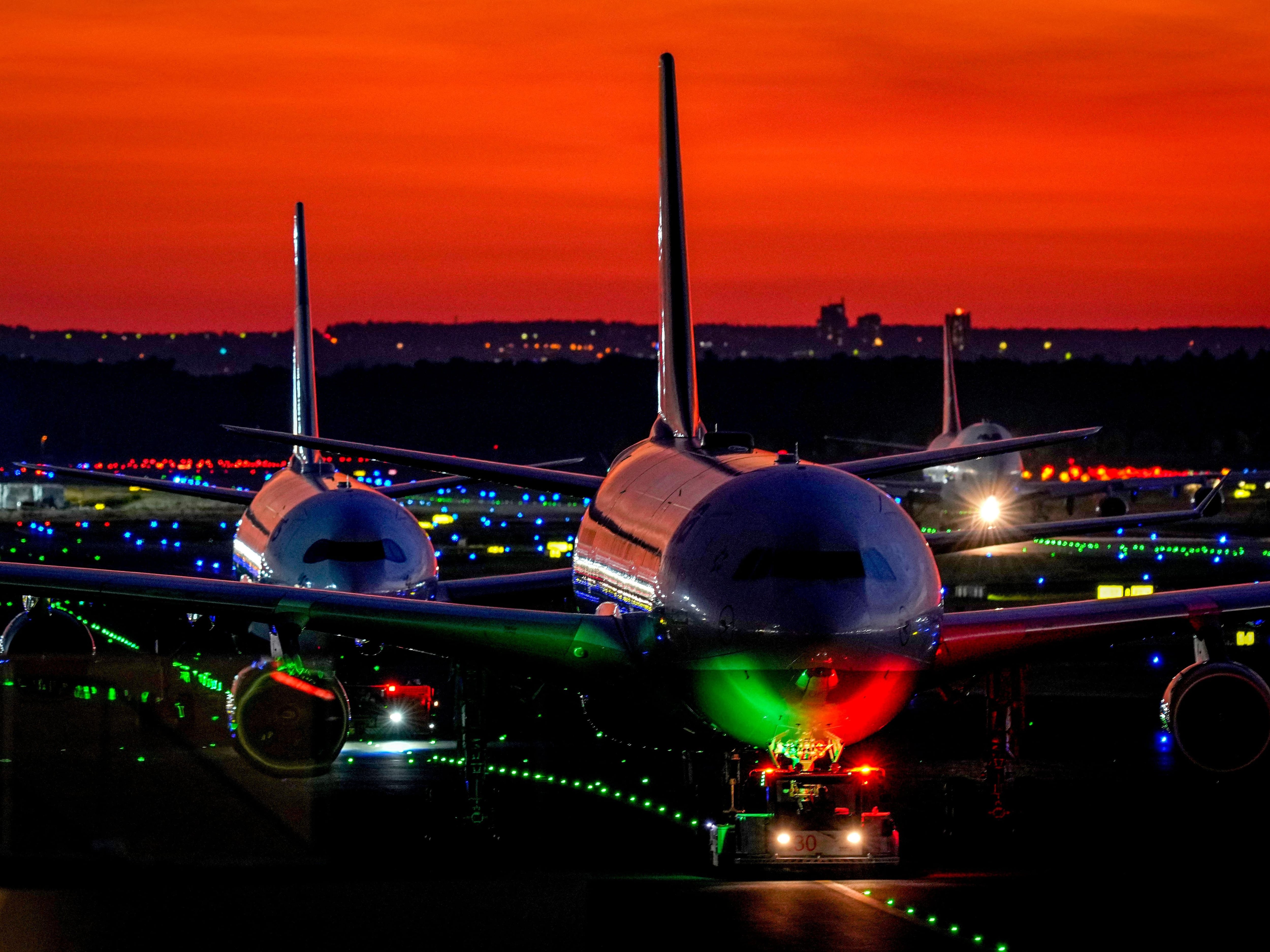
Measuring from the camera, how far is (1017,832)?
73.0 ft

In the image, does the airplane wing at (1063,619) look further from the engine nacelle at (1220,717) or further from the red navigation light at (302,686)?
the red navigation light at (302,686)

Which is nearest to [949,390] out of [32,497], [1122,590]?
[1122,590]

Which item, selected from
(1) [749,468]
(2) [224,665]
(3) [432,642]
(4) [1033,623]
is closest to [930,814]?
(4) [1033,623]

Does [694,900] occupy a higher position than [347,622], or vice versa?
[347,622]

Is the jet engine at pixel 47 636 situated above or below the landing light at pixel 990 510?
below

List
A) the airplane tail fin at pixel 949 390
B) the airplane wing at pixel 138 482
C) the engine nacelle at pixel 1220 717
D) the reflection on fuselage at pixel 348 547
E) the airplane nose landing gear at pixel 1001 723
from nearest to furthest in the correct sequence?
1. the engine nacelle at pixel 1220 717
2. the airplane nose landing gear at pixel 1001 723
3. the reflection on fuselage at pixel 348 547
4. the airplane wing at pixel 138 482
5. the airplane tail fin at pixel 949 390

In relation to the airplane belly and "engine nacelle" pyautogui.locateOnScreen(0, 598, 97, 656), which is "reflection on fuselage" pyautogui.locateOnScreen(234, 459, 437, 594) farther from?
the airplane belly

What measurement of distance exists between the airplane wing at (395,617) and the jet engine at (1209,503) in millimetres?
29992

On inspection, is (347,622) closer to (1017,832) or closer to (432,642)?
(432,642)

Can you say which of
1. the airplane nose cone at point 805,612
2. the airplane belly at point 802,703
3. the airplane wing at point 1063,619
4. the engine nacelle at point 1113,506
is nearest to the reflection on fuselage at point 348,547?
the airplane nose cone at point 805,612

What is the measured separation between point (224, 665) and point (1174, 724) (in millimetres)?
25142

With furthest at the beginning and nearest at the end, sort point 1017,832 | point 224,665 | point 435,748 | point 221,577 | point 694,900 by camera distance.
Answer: point 221,577 → point 224,665 → point 435,748 → point 1017,832 → point 694,900

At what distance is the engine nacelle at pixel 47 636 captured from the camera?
102 feet

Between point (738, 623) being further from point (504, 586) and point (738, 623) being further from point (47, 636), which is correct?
point (47, 636)
